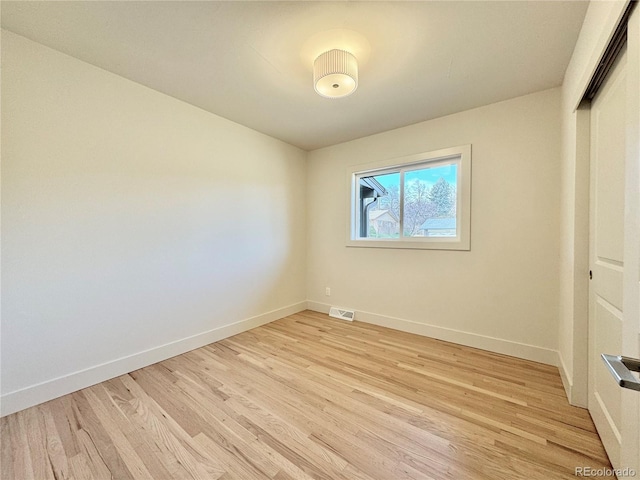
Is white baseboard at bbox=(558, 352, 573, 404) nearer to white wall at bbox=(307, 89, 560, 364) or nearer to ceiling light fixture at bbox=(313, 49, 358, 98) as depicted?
white wall at bbox=(307, 89, 560, 364)

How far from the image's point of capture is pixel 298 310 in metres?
3.70

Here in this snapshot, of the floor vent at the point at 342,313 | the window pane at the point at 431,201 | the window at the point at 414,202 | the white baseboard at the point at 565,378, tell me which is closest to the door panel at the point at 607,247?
the white baseboard at the point at 565,378

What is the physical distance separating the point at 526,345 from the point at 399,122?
2556 mm

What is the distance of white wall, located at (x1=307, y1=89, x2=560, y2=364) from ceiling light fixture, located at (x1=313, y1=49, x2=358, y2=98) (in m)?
1.46

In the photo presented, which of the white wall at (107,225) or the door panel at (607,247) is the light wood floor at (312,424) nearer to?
the door panel at (607,247)

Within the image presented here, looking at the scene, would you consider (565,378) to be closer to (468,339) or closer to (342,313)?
(468,339)

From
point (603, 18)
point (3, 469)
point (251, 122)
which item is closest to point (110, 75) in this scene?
point (251, 122)

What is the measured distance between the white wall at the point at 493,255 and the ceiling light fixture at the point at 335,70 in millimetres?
1465

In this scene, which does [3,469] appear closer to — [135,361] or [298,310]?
[135,361]

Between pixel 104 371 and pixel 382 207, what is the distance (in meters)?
3.19

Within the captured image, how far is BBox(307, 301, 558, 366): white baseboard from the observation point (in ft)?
7.07

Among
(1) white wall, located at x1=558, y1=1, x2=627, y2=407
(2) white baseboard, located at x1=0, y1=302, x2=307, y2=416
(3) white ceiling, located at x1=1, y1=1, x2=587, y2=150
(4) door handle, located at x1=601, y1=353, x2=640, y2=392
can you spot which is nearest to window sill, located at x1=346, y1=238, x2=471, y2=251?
(1) white wall, located at x1=558, y1=1, x2=627, y2=407

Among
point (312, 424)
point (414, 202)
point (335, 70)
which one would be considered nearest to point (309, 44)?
point (335, 70)

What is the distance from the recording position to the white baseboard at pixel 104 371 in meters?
1.57
